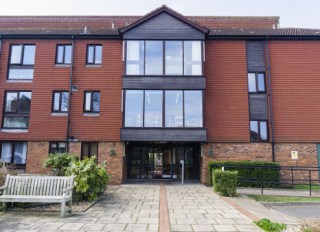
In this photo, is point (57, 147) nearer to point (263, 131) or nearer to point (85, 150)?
point (85, 150)

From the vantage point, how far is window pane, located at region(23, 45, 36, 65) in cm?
1538

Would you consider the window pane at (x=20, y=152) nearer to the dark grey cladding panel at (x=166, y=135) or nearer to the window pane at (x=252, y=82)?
the dark grey cladding panel at (x=166, y=135)

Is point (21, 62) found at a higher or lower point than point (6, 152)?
higher

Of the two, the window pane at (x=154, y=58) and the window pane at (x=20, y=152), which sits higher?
the window pane at (x=154, y=58)

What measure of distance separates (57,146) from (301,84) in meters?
14.5

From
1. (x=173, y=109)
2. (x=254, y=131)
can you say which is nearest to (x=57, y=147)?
(x=173, y=109)

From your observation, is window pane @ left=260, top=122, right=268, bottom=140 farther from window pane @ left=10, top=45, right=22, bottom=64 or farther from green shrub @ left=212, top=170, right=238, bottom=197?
window pane @ left=10, top=45, right=22, bottom=64

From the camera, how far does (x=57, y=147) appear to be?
47.8ft

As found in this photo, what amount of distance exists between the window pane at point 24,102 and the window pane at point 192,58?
928cm

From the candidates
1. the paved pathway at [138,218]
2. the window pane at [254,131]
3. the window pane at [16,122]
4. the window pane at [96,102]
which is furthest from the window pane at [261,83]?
the window pane at [16,122]

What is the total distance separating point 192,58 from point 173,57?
1072 mm

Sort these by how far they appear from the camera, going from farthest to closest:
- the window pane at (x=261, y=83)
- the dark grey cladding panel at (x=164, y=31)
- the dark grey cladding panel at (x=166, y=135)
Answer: the window pane at (x=261, y=83)
the dark grey cladding panel at (x=164, y=31)
the dark grey cladding panel at (x=166, y=135)

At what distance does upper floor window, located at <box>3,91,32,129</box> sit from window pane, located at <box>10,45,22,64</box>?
1.91 m

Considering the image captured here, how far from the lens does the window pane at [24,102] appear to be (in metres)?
14.9
